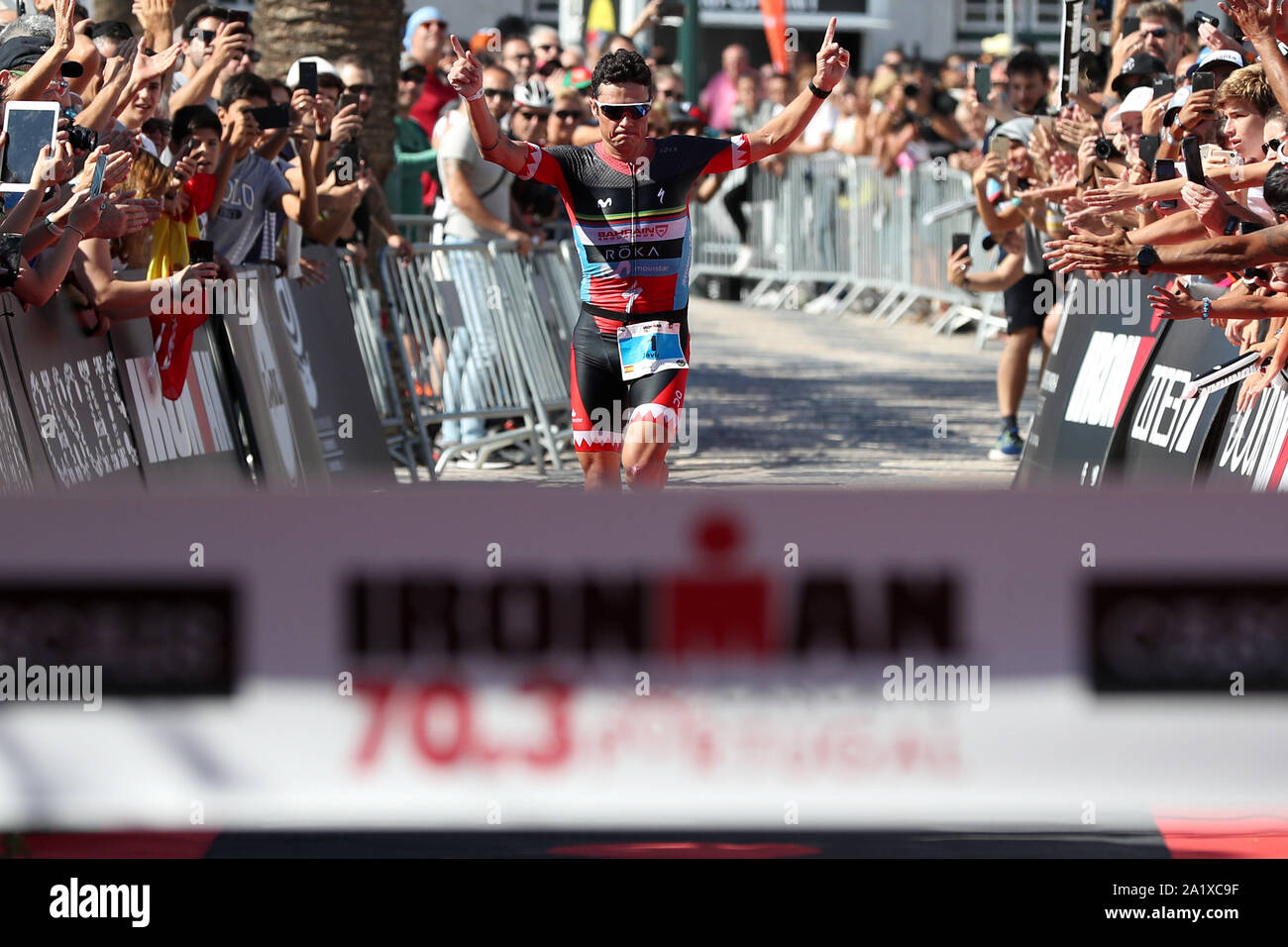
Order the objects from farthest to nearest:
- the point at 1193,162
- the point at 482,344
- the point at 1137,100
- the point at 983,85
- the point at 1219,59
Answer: the point at 983,85 < the point at 482,344 < the point at 1137,100 < the point at 1219,59 < the point at 1193,162

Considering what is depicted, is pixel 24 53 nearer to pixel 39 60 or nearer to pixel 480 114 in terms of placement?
pixel 39 60

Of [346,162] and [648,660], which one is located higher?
[346,162]

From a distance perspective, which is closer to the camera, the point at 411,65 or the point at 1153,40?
the point at 1153,40

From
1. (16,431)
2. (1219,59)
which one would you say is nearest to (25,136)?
(16,431)

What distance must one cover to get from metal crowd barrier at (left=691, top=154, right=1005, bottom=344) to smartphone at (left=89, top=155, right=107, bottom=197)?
1359cm

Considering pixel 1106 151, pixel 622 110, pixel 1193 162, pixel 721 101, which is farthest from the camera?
pixel 721 101

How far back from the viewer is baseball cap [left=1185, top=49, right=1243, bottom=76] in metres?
8.84

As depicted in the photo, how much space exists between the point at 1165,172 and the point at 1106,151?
6.55 feet

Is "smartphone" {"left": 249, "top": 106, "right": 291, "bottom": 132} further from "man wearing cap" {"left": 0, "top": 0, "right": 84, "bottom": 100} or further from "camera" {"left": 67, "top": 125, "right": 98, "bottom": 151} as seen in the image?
"camera" {"left": 67, "top": 125, "right": 98, "bottom": 151}

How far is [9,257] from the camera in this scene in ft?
19.2

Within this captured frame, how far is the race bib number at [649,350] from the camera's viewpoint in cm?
814

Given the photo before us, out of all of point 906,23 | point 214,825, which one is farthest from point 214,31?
point 906,23

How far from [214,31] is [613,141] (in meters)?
3.61
